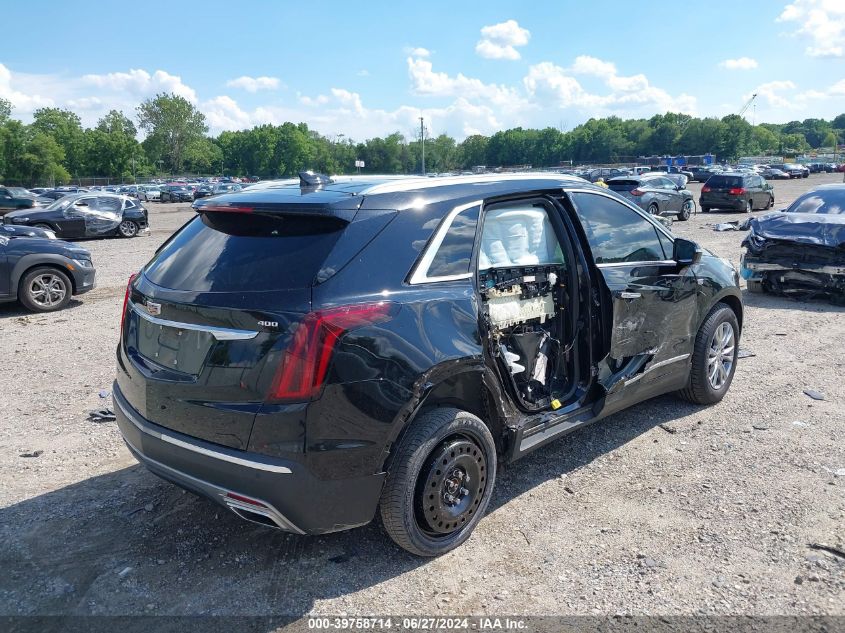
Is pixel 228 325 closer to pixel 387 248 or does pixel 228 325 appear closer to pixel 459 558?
pixel 387 248

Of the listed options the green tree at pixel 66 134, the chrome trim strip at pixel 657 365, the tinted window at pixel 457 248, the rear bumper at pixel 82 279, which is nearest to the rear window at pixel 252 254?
the tinted window at pixel 457 248

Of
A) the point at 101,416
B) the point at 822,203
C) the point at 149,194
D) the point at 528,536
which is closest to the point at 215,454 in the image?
the point at 528,536

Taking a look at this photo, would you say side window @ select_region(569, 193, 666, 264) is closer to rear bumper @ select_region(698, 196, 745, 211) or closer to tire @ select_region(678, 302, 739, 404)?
tire @ select_region(678, 302, 739, 404)

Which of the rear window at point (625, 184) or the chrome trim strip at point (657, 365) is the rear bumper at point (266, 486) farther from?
the rear window at point (625, 184)

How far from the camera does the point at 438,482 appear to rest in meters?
3.23

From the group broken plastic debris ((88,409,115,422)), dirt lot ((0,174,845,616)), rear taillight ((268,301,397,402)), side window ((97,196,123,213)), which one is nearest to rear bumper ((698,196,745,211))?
side window ((97,196,123,213))

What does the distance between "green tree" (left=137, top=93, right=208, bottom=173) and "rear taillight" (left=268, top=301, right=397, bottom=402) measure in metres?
147

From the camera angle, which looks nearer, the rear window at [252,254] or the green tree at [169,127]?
the rear window at [252,254]

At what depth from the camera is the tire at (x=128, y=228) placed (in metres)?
21.6

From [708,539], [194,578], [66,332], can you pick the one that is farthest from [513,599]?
[66,332]

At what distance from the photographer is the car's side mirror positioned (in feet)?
15.9

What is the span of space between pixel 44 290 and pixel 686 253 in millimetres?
8782

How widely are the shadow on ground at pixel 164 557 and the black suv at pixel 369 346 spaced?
14.7 inches

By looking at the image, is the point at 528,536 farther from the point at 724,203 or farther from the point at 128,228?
A: the point at 724,203
